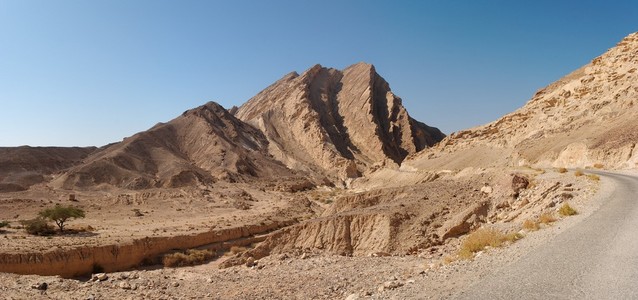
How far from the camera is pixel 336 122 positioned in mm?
107375

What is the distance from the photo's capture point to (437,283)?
8.80 metres

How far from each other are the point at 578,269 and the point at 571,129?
35443 millimetres

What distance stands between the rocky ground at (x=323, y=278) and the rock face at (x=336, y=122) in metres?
A: 60.6

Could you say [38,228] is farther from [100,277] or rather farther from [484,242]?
[484,242]

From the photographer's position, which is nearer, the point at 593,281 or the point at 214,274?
the point at 593,281

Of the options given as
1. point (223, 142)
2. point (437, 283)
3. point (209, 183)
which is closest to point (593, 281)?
point (437, 283)

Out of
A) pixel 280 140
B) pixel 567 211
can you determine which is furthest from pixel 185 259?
pixel 280 140

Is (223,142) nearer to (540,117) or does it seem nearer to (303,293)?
(540,117)

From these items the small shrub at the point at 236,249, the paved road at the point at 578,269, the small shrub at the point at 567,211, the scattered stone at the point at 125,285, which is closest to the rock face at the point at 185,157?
the small shrub at the point at 236,249

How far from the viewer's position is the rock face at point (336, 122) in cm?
9256

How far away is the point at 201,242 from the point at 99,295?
14.4m

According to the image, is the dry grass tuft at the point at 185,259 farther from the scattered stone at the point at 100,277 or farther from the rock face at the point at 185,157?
the rock face at the point at 185,157

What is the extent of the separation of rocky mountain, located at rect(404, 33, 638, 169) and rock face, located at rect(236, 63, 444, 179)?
1254 inches

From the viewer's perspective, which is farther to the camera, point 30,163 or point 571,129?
point 30,163
